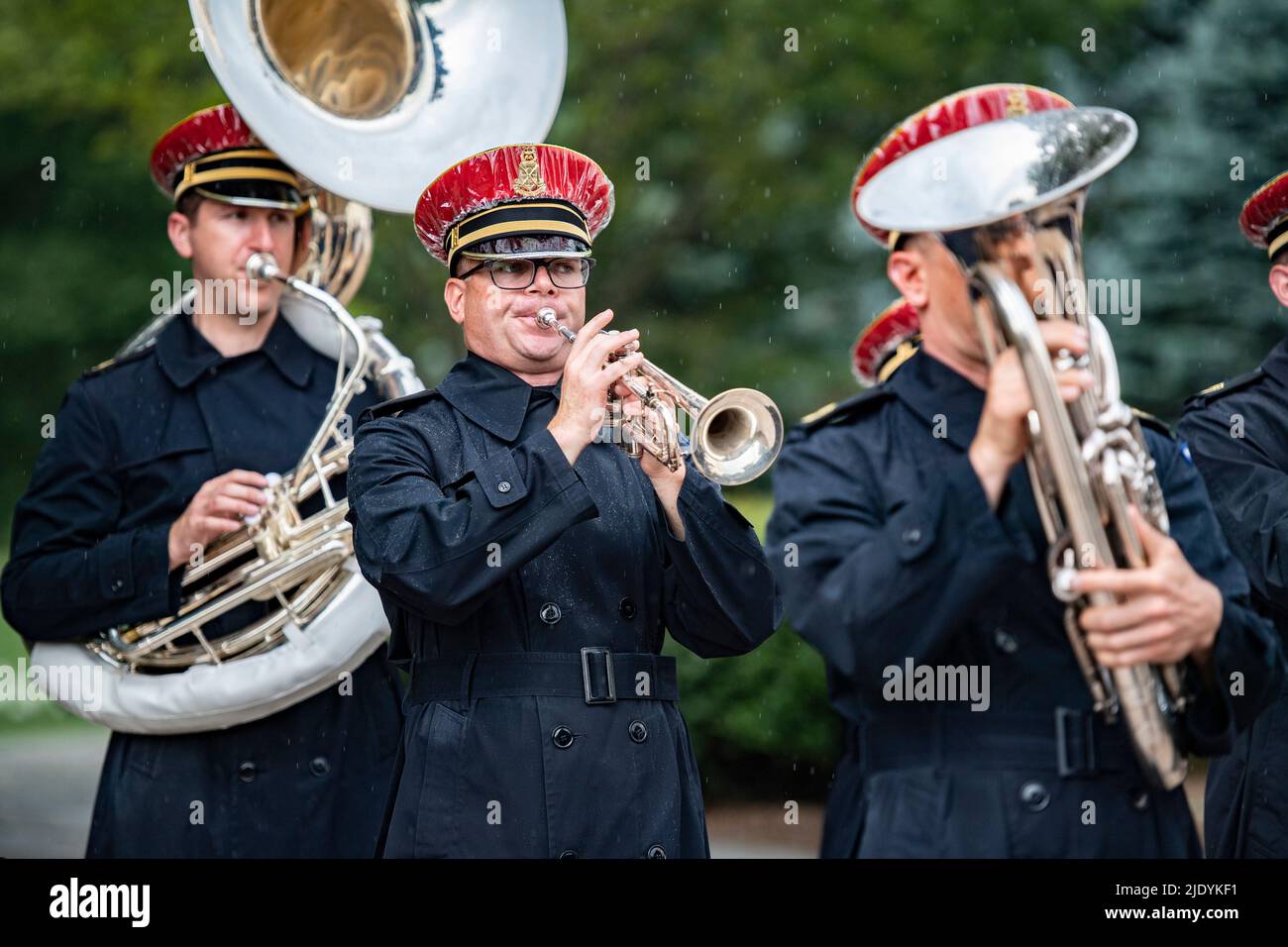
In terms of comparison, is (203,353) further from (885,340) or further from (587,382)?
(885,340)

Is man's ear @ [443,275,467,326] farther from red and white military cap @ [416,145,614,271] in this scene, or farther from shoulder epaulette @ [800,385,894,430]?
shoulder epaulette @ [800,385,894,430]

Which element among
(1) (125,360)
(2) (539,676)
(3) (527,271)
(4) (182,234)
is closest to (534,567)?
(2) (539,676)

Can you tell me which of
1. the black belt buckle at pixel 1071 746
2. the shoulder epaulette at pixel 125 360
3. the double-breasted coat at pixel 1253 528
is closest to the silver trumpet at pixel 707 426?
the black belt buckle at pixel 1071 746

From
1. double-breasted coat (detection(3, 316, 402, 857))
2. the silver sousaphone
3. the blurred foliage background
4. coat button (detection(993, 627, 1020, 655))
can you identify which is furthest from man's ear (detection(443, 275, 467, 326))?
the blurred foliage background

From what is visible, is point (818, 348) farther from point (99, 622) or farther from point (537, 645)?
point (537, 645)

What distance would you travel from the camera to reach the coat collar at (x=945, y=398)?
3.23m

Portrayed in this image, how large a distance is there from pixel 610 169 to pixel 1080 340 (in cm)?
711

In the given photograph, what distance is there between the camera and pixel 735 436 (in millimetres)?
3836

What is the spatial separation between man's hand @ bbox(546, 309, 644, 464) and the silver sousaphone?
1157 mm

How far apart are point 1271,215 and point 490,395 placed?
196 centimetres

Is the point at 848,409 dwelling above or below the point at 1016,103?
below

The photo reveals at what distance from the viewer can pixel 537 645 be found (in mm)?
3859

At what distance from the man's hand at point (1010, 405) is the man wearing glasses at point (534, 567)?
2.99ft

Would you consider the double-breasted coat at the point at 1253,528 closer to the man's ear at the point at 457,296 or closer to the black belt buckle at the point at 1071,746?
the black belt buckle at the point at 1071,746
